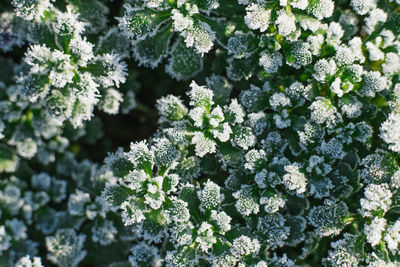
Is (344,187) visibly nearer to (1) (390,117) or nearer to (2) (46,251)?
(1) (390,117)

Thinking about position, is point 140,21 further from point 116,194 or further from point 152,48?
→ point 116,194

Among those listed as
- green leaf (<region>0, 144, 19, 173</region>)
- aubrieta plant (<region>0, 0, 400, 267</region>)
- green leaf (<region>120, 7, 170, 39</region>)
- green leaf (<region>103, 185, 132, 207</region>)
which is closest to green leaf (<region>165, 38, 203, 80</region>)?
aubrieta plant (<region>0, 0, 400, 267</region>)

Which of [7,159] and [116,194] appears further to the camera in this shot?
[7,159]

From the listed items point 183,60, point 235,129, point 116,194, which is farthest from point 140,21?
point 116,194

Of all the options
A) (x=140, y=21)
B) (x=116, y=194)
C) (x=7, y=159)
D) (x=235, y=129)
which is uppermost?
(x=140, y=21)

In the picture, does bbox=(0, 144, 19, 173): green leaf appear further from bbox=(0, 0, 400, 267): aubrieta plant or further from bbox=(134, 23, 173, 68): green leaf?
bbox=(134, 23, 173, 68): green leaf

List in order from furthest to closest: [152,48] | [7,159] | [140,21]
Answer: [7,159], [152,48], [140,21]

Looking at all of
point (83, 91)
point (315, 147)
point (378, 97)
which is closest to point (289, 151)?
point (315, 147)

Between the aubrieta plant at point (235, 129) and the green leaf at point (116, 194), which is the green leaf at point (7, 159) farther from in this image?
the green leaf at point (116, 194)

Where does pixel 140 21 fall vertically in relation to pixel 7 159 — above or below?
above

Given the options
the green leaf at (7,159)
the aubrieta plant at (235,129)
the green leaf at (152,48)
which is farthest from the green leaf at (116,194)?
the green leaf at (7,159)
